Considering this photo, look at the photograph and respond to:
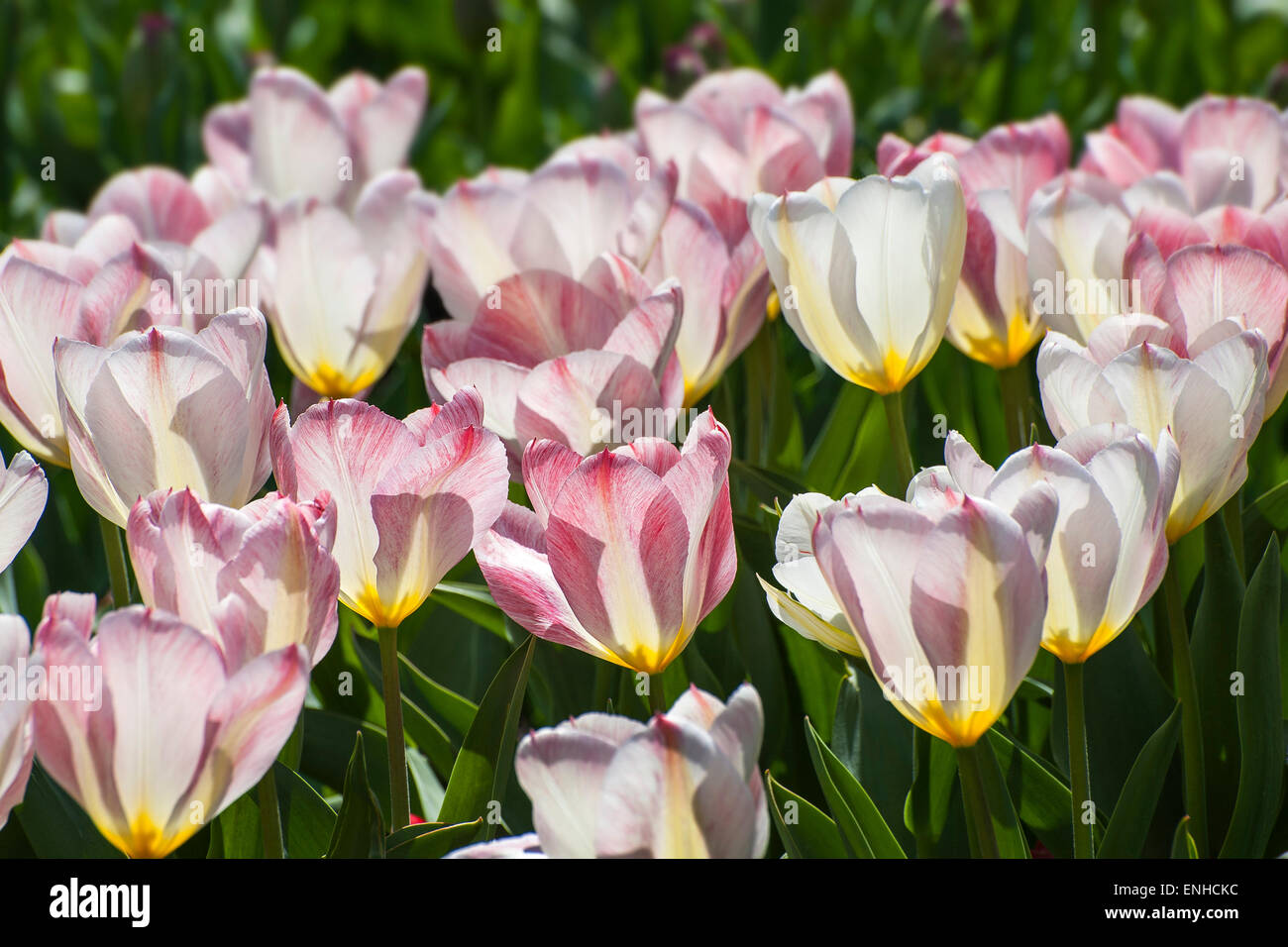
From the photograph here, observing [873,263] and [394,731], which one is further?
[873,263]

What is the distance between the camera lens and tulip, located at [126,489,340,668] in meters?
0.64

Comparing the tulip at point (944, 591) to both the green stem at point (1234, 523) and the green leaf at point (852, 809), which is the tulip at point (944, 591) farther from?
the green stem at point (1234, 523)

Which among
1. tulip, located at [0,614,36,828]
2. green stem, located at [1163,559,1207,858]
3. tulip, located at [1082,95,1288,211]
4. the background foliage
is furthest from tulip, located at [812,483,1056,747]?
tulip, located at [1082,95,1288,211]

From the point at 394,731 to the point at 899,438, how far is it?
1.34 feet

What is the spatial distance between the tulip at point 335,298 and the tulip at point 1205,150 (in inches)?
26.1

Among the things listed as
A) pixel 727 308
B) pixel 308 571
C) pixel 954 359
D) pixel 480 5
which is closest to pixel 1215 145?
pixel 954 359

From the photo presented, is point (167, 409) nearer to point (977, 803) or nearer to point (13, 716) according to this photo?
point (13, 716)

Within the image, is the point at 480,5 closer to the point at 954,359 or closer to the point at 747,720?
the point at 954,359

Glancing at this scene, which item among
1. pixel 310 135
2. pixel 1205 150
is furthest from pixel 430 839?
pixel 310 135

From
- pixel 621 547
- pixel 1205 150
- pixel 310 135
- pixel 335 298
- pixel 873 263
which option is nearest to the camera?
pixel 621 547

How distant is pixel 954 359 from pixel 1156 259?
1.21 ft

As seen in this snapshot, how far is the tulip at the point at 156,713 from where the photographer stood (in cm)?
60

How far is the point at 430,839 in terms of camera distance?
28.8 inches
